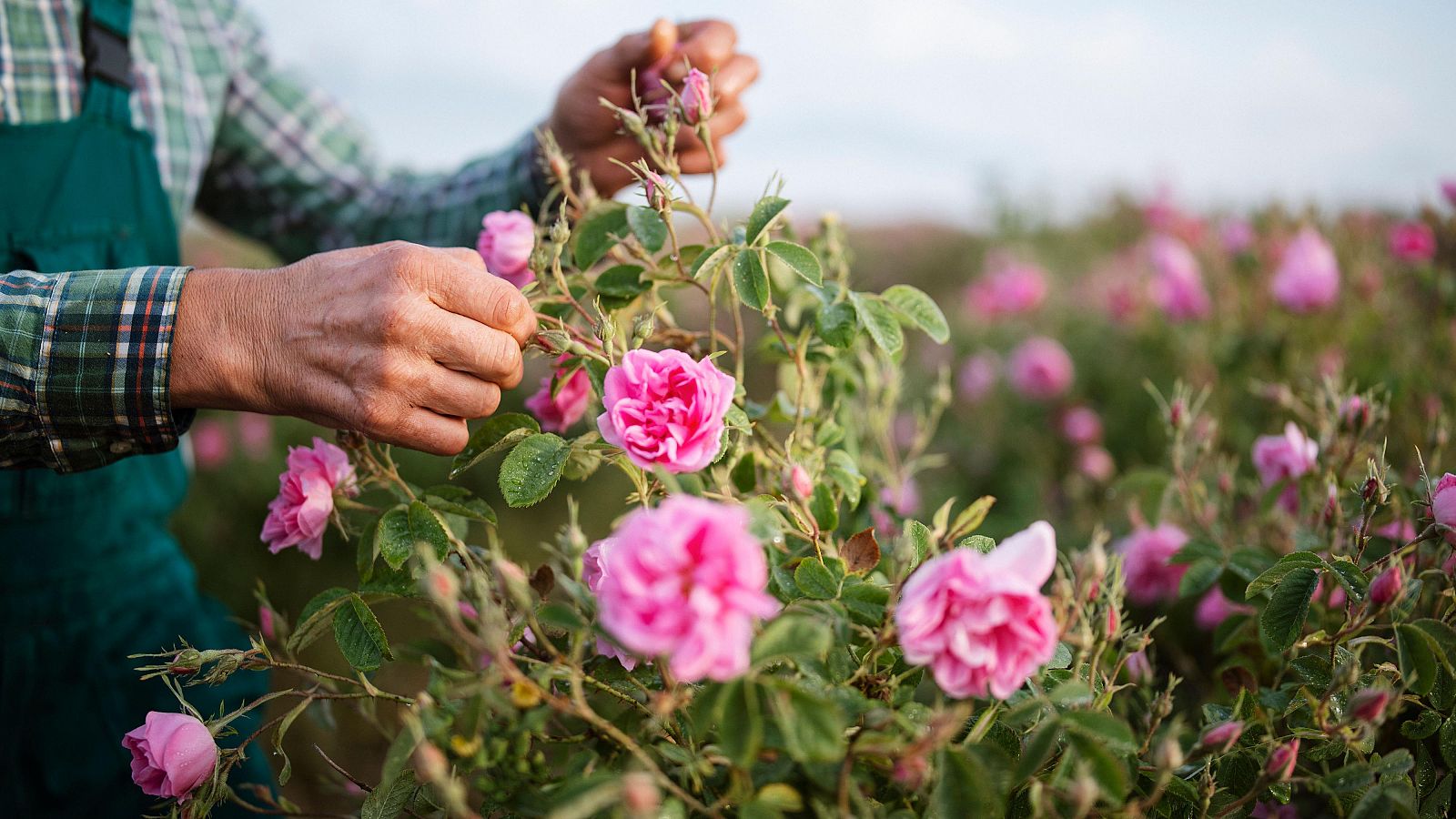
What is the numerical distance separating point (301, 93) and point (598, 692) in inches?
56.5

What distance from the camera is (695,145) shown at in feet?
4.20

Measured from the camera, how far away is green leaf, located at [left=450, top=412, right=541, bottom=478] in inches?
33.9

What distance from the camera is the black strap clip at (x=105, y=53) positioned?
1333 millimetres

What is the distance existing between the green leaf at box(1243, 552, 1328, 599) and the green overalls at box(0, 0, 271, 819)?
1.27 m

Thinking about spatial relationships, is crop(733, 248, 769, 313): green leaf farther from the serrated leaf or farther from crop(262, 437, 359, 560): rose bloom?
the serrated leaf

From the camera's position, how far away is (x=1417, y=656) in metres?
0.79

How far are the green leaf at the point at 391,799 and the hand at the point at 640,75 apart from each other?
80 centimetres

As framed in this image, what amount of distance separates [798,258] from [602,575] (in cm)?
35

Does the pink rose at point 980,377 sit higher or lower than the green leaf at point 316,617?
lower

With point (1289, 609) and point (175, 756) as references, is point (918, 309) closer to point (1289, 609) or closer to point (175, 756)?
point (1289, 609)

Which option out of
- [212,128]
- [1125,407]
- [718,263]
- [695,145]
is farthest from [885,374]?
[1125,407]

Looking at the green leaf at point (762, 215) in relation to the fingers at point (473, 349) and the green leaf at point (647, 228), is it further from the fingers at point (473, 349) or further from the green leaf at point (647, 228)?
the fingers at point (473, 349)

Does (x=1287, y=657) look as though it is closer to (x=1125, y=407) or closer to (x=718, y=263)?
(x=718, y=263)

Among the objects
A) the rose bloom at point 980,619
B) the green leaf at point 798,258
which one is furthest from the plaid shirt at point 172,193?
the rose bloom at point 980,619
